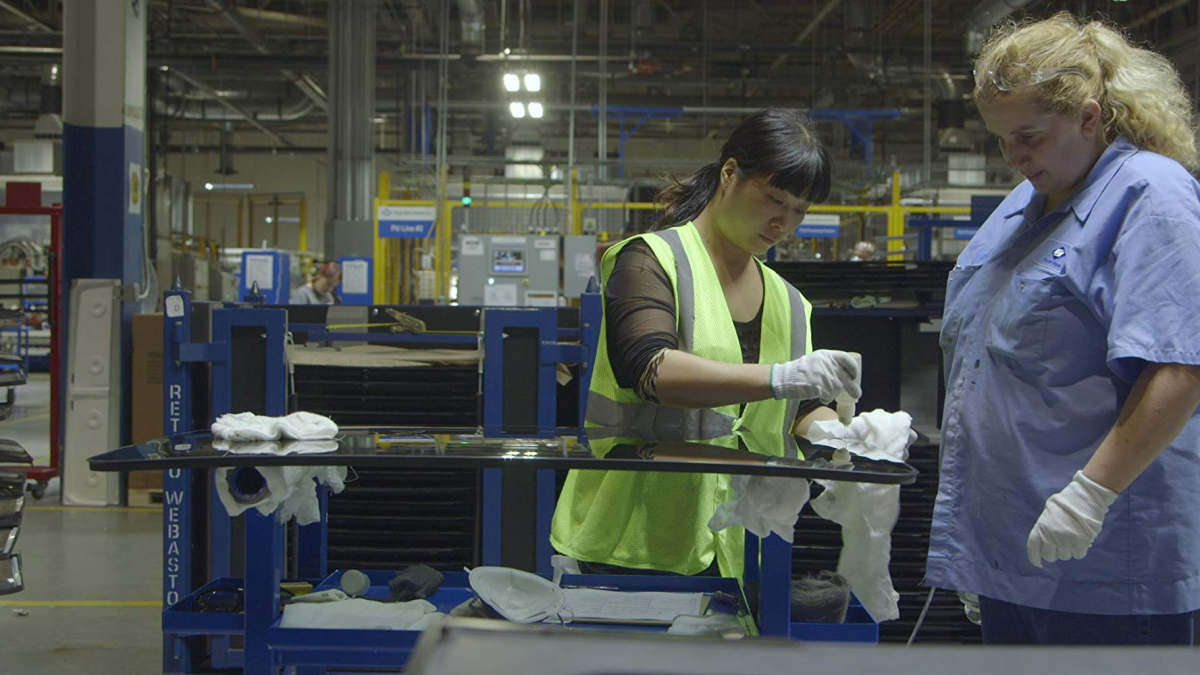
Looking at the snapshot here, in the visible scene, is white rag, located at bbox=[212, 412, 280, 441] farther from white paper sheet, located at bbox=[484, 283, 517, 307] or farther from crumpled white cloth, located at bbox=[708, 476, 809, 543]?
white paper sheet, located at bbox=[484, 283, 517, 307]

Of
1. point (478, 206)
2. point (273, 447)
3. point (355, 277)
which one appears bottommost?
A: point (273, 447)

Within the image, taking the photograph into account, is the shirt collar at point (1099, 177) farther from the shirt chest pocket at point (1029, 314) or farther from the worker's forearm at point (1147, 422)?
the worker's forearm at point (1147, 422)

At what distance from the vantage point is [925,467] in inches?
140

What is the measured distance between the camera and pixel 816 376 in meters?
1.68

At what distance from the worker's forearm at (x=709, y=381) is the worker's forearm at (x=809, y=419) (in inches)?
15.3

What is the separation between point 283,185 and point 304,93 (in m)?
6.16

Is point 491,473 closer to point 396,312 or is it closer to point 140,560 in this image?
point 396,312

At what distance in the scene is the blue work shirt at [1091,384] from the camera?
1.46m

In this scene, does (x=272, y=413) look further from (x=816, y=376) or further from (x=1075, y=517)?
(x=1075, y=517)

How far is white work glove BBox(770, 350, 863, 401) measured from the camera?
1.68m

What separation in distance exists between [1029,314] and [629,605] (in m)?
0.85

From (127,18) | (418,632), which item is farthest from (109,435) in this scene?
(418,632)

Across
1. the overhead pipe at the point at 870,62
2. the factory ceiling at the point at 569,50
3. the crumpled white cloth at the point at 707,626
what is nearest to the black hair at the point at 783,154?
the crumpled white cloth at the point at 707,626

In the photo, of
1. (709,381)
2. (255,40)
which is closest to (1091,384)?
(709,381)
